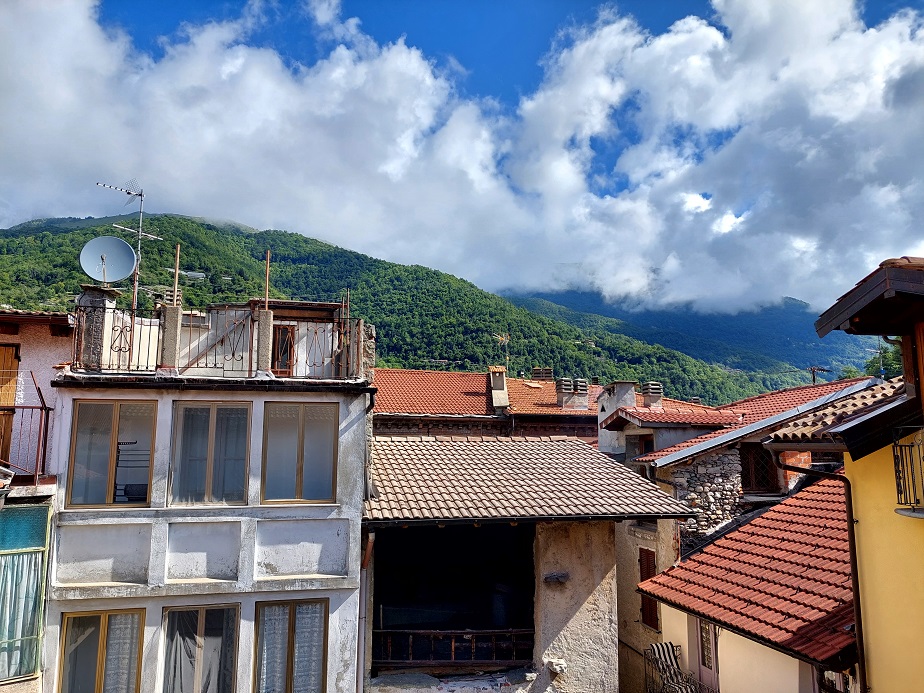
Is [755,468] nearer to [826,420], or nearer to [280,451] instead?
[826,420]

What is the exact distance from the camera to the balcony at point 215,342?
10367mm

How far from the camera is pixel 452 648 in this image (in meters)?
11.9

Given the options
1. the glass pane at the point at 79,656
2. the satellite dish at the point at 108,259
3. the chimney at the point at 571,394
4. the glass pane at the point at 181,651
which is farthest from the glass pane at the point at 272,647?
the chimney at the point at 571,394

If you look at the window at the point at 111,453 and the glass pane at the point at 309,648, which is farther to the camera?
the glass pane at the point at 309,648

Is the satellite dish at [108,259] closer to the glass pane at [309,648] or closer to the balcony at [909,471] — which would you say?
the glass pane at [309,648]

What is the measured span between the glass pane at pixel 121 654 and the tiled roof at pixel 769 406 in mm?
12155

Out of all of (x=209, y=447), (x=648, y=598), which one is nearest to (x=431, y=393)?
(x=648, y=598)

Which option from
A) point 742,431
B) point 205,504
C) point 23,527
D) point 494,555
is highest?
point 742,431

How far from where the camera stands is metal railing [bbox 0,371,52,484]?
10039 millimetres

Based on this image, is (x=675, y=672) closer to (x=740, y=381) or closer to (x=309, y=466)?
(x=309, y=466)

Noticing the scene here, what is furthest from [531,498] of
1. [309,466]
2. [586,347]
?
[586,347]

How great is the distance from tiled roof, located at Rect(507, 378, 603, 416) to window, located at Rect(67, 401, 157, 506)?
2212cm

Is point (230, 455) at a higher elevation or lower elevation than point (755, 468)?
higher

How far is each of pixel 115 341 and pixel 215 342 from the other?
60.9 inches
